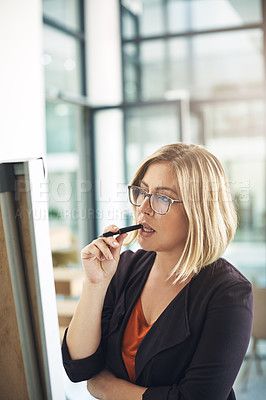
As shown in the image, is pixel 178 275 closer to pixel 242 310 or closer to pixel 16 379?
pixel 242 310

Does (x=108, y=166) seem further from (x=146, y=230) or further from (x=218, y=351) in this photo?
(x=218, y=351)

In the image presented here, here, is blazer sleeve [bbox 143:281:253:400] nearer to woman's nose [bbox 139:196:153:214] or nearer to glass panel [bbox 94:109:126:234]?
woman's nose [bbox 139:196:153:214]

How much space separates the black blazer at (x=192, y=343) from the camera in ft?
3.30

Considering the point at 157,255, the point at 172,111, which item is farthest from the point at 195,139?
the point at 157,255

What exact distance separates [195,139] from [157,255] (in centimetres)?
372

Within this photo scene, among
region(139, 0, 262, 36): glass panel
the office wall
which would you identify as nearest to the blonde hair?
the office wall

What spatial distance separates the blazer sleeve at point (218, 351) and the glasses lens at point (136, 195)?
326 mm

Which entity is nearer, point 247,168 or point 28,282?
point 28,282

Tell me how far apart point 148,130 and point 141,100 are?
459mm

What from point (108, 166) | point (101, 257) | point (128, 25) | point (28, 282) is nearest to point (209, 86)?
point (128, 25)

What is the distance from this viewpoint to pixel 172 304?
1.13 m

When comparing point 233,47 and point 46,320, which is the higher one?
point 233,47

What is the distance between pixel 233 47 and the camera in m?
4.81

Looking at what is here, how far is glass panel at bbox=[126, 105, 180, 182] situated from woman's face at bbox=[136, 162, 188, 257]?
3648mm
